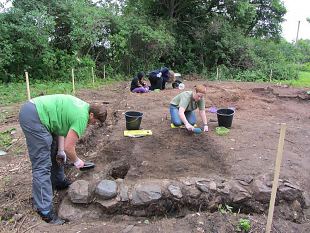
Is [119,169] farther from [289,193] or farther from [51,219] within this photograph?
[289,193]

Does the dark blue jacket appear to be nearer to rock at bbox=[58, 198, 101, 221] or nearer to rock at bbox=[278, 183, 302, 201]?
rock at bbox=[278, 183, 302, 201]

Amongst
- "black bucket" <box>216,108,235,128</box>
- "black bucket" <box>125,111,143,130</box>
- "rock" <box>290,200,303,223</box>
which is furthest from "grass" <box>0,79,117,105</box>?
"rock" <box>290,200,303,223</box>

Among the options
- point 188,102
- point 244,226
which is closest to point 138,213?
point 244,226

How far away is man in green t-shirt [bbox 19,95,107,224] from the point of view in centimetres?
336

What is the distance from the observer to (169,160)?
479 centimetres

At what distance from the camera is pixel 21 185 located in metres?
4.13

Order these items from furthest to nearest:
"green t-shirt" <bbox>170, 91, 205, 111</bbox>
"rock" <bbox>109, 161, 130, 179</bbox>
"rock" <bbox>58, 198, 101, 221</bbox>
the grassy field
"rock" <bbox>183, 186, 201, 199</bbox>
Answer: the grassy field
"green t-shirt" <bbox>170, 91, 205, 111</bbox>
"rock" <bbox>109, 161, 130, 179</bbox>
"rock" <bbox>183, 186, 201, 199</bbox>
"rock" <bbox>58, 198, 101, 221</bbox>

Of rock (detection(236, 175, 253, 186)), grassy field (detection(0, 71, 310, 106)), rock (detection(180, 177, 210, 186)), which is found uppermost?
grassy field (detection(0, 71, 310, 106))

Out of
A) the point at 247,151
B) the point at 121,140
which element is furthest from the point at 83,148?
the point at 247,151

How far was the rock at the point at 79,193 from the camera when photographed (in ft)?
12.3

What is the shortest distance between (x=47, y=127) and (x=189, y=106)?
3073 millimetres

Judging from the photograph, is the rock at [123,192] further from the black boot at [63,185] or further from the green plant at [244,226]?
the green plant at [244,226]

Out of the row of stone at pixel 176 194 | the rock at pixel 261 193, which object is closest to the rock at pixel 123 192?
the row of stone at pixel 176 194

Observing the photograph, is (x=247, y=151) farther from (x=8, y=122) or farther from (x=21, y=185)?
(x=8, y=122)
